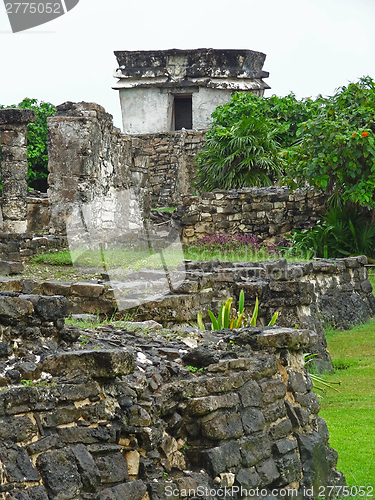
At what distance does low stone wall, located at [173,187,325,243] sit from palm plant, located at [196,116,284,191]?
1694mm

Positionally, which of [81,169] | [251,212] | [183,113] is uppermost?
[183,113]

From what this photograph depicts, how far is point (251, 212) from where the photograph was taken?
1361cm

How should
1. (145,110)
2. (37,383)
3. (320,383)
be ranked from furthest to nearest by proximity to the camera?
(145,110)
(320,383)
(37,383)

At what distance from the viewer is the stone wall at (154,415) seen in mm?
2807

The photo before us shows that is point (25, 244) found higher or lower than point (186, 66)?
lower

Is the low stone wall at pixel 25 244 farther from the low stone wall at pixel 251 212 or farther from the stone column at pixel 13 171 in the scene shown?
the low stone wall at pixel 251 212

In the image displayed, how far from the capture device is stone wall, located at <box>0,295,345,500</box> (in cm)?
281

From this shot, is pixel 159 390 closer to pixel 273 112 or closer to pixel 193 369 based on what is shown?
pixel 193 369

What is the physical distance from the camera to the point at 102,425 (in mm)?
3062

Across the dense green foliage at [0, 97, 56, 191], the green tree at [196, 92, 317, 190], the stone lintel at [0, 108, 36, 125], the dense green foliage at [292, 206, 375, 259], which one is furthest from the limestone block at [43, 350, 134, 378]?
the dense green foliage at [0, 97, 56, 191]

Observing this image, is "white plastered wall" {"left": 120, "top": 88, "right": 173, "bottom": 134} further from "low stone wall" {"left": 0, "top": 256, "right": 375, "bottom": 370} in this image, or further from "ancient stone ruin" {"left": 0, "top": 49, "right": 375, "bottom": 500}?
"ancient stone ruin" {"left": 0, "top": 49, "right": 375, "bottom": 500}

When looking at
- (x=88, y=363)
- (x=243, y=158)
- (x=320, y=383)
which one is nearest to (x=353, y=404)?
(x=320, y=383)

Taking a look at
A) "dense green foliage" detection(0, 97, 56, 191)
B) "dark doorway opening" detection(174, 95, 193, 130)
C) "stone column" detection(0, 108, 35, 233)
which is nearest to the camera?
"stone column" detection(0, 108, 35, 233)

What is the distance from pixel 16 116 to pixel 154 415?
1075 centimetres
